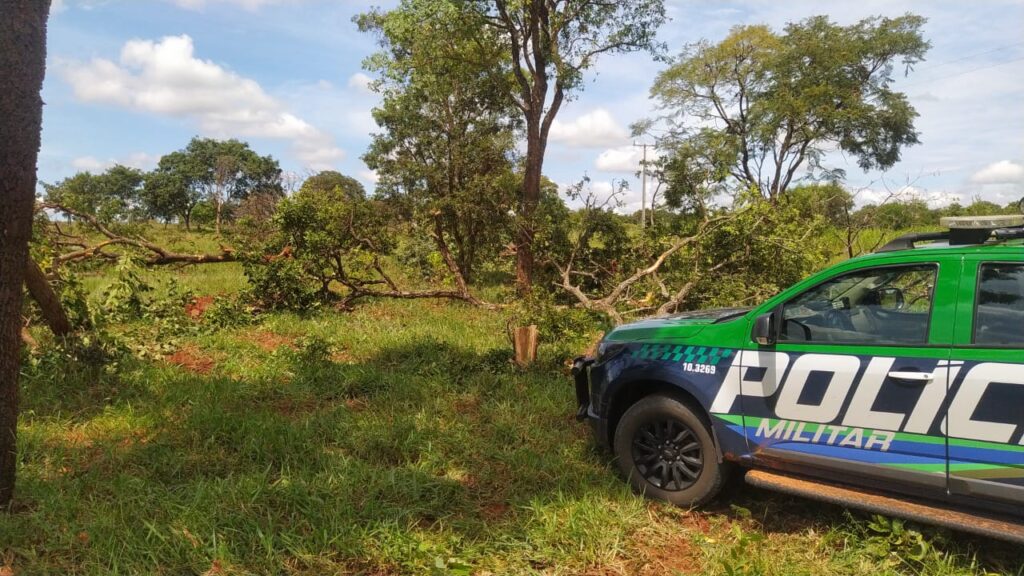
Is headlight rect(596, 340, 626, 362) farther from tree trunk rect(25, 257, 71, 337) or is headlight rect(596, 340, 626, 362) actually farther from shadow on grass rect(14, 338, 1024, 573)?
tree trunk rect(25, 257, 71, 337)

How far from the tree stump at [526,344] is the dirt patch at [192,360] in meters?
3.52

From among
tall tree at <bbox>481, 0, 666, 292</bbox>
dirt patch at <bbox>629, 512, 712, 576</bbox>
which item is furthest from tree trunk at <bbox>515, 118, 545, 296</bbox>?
dirt patch at <bbox>629, 512, 712, 576</bbox>

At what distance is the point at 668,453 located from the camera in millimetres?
3957

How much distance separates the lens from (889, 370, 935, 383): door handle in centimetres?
296

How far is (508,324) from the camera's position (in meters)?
7.71

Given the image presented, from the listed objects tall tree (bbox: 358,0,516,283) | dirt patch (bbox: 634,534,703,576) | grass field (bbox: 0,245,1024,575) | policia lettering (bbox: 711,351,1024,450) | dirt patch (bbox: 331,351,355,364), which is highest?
tall tree (bbox: 358,0,516,283)

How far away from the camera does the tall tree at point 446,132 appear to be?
11.3 m

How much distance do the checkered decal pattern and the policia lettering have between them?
0.11m

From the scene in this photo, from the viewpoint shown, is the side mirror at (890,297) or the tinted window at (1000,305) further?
the side mirror at (890,297)

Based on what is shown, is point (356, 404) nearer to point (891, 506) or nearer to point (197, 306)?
point (891, 506)

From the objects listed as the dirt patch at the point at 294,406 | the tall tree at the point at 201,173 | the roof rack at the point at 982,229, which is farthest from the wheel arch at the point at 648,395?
the tall tree at the point at 201,173

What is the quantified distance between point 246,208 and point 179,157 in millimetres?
42139

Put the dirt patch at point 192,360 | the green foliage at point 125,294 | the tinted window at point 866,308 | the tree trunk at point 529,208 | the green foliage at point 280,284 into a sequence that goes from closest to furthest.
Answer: the tinted window at point 866,308 → the dirt patch at point 192,360 → the green foliage at point 125,294 → the green foliage at point 280,284 → the tree trunk at point 529,208

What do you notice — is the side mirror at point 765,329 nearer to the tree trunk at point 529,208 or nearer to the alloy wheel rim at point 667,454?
the alloy wheel rim at point 667,454
